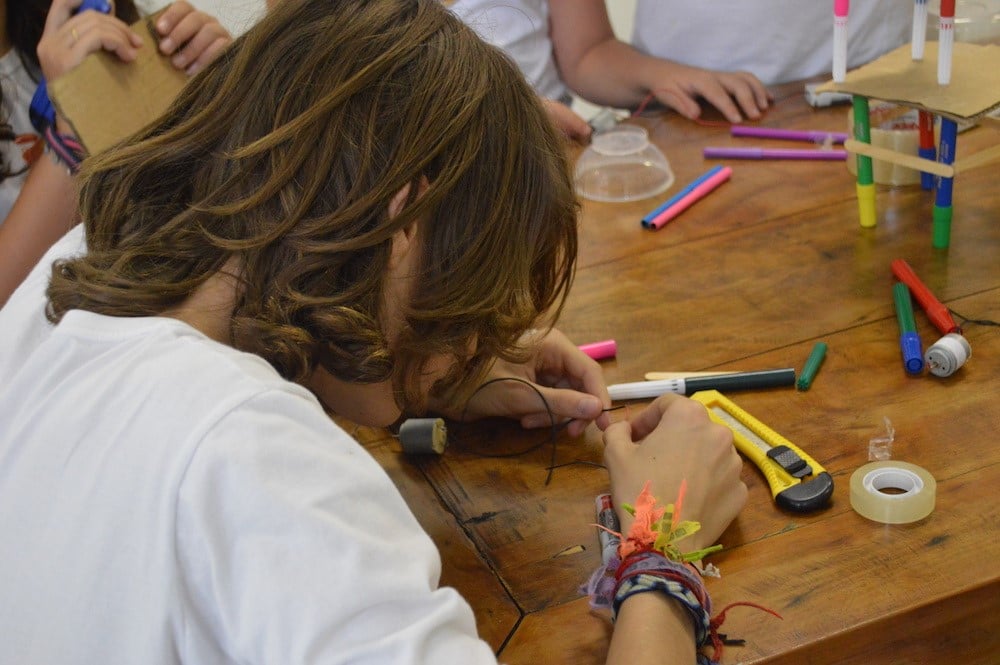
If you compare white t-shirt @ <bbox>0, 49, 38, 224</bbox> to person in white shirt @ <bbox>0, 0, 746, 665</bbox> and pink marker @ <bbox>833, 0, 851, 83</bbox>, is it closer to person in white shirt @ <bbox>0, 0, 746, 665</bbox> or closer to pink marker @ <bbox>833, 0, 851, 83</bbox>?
person in white shirt @ <bbox>0, 0, 746, 665</bbox>

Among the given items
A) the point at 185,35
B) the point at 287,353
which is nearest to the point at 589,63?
the point at 185,35

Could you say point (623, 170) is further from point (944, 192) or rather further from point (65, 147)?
point (65, 147)

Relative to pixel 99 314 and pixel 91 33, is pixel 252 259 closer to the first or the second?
pixel 99 314

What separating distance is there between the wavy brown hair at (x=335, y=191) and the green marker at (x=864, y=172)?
1.86 feet

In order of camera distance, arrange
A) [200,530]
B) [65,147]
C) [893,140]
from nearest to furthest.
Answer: [200,530] < [893,140] < [65,147]

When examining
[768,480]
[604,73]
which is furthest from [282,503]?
[604,73]

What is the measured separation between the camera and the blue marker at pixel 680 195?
4.53 feet

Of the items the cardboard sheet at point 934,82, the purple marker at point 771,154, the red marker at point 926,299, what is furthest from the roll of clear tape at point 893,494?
the purple marker at point 771,154

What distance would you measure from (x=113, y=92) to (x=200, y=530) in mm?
809

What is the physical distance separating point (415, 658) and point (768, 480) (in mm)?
411

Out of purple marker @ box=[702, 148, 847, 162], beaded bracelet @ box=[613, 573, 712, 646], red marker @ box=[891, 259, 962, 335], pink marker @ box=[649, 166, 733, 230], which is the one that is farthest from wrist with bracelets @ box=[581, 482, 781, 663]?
purple marker @ box=[702, 148, 847, 162]

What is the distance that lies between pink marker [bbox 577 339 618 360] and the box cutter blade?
0.13 metres

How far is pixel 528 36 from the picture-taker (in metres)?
1.93

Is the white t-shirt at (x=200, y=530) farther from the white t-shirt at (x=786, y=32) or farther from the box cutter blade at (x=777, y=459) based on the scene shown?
the white t-shirt at (x=786, y=32)
